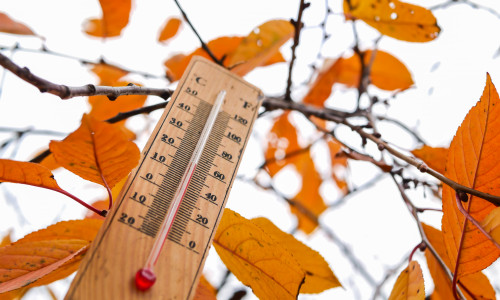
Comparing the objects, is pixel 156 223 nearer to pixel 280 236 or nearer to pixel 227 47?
pixel 280 236

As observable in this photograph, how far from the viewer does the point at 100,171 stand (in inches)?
22.5

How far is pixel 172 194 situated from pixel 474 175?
0.46m

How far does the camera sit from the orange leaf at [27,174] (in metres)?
0.55

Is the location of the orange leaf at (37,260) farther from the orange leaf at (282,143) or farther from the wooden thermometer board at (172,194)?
the orange leaf at (282,143)

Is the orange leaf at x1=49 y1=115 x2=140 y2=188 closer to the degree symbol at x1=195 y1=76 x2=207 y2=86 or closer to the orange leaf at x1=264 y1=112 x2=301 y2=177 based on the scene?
the degree symbol at x1=195 y1=76 x2=207 y2=86

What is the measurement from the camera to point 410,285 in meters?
0.59

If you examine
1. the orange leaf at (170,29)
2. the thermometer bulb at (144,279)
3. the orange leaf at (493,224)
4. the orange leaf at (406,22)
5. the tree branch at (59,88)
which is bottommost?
the thermometer bulb at (144,279)

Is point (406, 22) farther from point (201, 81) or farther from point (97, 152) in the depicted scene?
point (97, 152)

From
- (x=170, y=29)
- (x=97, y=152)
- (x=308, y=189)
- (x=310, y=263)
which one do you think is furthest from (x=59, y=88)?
(x=308, y=189)

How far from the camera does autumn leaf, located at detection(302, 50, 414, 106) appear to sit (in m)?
1.16

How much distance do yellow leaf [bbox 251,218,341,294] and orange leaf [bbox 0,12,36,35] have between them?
71 centimetres

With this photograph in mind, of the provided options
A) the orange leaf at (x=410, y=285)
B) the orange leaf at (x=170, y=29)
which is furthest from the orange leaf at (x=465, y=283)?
the orange leaf at (x=170, y=29)

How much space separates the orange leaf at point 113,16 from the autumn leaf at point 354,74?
2.02ft

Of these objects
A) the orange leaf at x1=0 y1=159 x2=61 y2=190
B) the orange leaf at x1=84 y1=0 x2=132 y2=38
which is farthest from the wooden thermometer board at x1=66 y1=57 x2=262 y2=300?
the orange leaf at x1=84 y1=0 x2=132 y2=38
